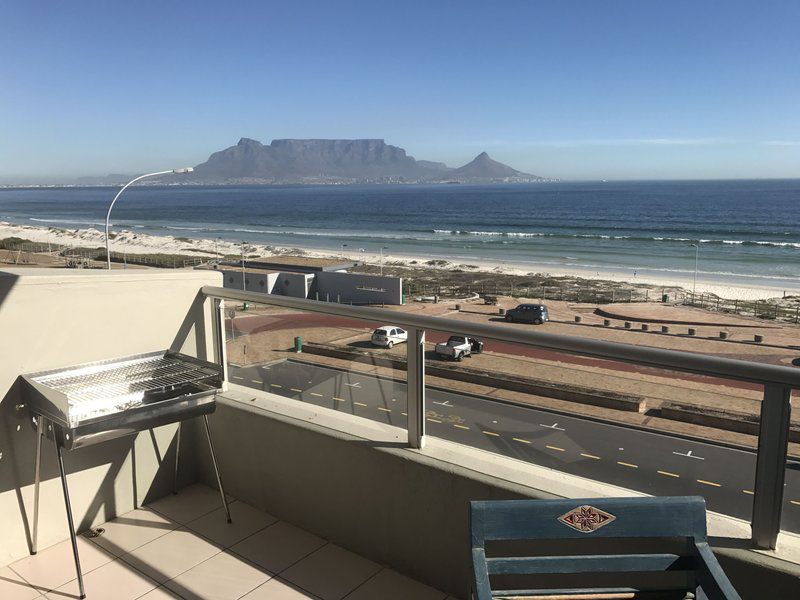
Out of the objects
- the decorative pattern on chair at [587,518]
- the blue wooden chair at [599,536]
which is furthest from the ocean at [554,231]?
the decorative pattern on chair at [587,518]

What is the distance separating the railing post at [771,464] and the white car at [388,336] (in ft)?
4.56

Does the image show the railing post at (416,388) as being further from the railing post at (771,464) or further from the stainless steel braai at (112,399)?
the railing post at (771,464)

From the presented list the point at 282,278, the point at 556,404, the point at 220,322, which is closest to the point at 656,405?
the point at 556,404

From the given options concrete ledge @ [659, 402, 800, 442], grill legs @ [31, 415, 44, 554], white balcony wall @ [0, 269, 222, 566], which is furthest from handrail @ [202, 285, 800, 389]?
grill legs @ [31, 415, 44, 554]

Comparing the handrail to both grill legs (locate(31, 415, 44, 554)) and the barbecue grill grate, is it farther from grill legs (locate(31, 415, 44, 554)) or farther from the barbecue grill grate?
grill legs (locate(31, 415, 44, 554))

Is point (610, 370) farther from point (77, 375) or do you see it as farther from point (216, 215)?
point (216, 215)

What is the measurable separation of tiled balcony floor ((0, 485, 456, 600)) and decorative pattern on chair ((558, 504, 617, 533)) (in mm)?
1398

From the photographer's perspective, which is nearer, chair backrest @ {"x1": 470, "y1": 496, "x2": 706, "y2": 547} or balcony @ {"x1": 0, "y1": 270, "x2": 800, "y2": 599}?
chair backrest @ {"x1": 470, "y1": 496, "x2": 706, "y2": 547}

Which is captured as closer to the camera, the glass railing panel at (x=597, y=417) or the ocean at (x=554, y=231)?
the glass railing panel at (x=597, y=417)

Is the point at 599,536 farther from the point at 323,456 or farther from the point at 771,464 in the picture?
the point at 323,456

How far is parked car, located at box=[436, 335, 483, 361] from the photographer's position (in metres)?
2.62

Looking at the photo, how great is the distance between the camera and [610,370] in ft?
7.51

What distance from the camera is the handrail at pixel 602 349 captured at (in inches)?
76.4

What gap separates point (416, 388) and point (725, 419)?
1242mm
